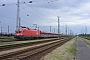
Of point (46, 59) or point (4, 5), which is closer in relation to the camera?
point (46, 59)

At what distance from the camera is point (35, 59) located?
17.3 meters

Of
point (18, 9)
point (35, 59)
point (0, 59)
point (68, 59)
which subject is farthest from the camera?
point (18, 9)

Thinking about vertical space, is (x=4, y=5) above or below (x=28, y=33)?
above

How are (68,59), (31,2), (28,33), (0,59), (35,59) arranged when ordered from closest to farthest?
(0,59), (35,59), (68,59), (31,2), (28,33)

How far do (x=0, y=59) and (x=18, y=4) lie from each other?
2677cm

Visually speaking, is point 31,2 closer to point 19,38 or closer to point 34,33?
point 19,38

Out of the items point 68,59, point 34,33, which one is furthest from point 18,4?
point 34,33

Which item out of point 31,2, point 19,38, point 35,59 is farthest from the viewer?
point 19,38

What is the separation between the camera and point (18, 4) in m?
40.8

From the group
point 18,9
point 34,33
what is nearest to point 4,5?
point 18,9

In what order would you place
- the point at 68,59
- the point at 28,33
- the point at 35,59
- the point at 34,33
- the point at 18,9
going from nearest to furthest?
the point at 35,59, the point at 68,59, the point at 18,9, the point at 28,33, the point at 34,33

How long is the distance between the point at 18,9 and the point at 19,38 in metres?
15.3

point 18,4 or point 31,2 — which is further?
point 18,4

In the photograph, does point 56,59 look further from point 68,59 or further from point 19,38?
point 19,38
